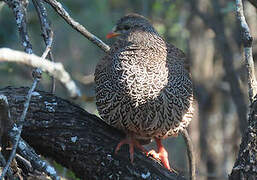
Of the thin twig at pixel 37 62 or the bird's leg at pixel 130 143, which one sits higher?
the thin twig at pixel 37 62

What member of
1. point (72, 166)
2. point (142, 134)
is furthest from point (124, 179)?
point (142, 134)

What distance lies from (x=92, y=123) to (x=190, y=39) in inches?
243

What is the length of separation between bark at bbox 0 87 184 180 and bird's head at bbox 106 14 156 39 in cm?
112

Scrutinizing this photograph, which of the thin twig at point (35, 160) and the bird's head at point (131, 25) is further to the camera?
the bird's head at point (131, 25)

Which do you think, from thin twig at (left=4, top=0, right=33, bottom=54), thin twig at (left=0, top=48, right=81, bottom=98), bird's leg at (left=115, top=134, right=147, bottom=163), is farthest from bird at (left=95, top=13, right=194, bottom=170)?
thin twig at (left=0, top=48, right=81, bottom=98)

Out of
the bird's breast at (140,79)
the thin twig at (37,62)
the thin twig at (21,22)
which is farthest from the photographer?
the bird's breast at (140,79)

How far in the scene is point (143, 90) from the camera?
177 inches

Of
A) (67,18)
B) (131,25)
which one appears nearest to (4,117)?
(67,18)

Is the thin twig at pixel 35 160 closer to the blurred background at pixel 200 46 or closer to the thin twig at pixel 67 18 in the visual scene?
the thin twig at pixel 67 18

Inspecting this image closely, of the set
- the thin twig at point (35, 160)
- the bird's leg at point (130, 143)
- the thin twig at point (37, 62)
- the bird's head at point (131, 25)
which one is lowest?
the thin twig at point (35, 160)

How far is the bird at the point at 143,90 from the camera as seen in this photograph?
452 centimetres

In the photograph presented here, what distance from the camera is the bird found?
14.8 feet

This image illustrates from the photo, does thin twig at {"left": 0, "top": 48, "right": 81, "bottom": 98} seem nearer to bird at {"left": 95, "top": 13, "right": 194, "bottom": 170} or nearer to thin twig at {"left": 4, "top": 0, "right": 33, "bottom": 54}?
thin twig at {"left": 4, "top": 0, "right": 33, "bottom": 54}

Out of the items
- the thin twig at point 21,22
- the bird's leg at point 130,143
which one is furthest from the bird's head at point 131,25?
the thin twig at point 21,22
